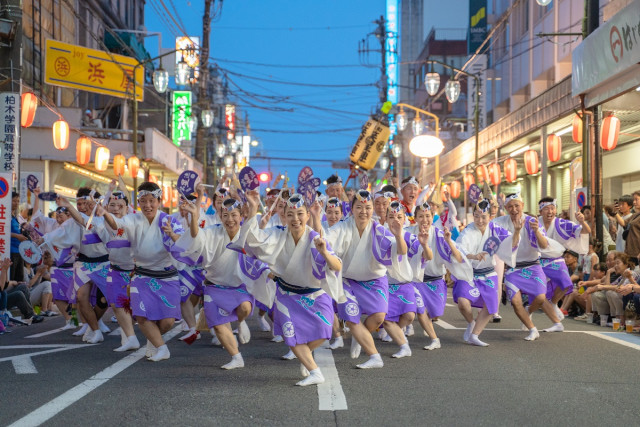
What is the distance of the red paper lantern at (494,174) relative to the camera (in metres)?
23.1

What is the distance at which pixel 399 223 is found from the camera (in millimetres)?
7332

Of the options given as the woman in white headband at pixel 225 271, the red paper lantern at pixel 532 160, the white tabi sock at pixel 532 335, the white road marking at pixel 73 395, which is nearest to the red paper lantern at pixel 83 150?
the red paper lantern at pixel 532 160

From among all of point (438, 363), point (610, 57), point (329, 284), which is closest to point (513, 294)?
point (438, 363)

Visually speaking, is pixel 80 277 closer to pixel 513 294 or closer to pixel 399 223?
pixel 399 223

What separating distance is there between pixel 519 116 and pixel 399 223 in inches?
618

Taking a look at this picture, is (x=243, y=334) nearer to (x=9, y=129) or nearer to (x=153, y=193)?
(x=153, y=193)

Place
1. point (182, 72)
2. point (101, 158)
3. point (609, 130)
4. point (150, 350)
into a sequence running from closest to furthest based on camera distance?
point (150, 350) → point (609, 130) → point (101, 158) → point (182, 72)

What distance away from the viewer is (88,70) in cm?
2298

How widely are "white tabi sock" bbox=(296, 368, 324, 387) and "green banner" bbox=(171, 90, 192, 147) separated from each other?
29781mm

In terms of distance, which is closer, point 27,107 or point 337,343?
point 337,343

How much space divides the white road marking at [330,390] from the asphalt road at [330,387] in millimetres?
10

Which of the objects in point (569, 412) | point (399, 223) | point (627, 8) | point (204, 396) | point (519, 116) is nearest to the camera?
point (569, 412)

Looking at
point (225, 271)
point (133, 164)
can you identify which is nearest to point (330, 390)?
point (225, 271)

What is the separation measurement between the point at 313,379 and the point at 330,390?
0.90ft
